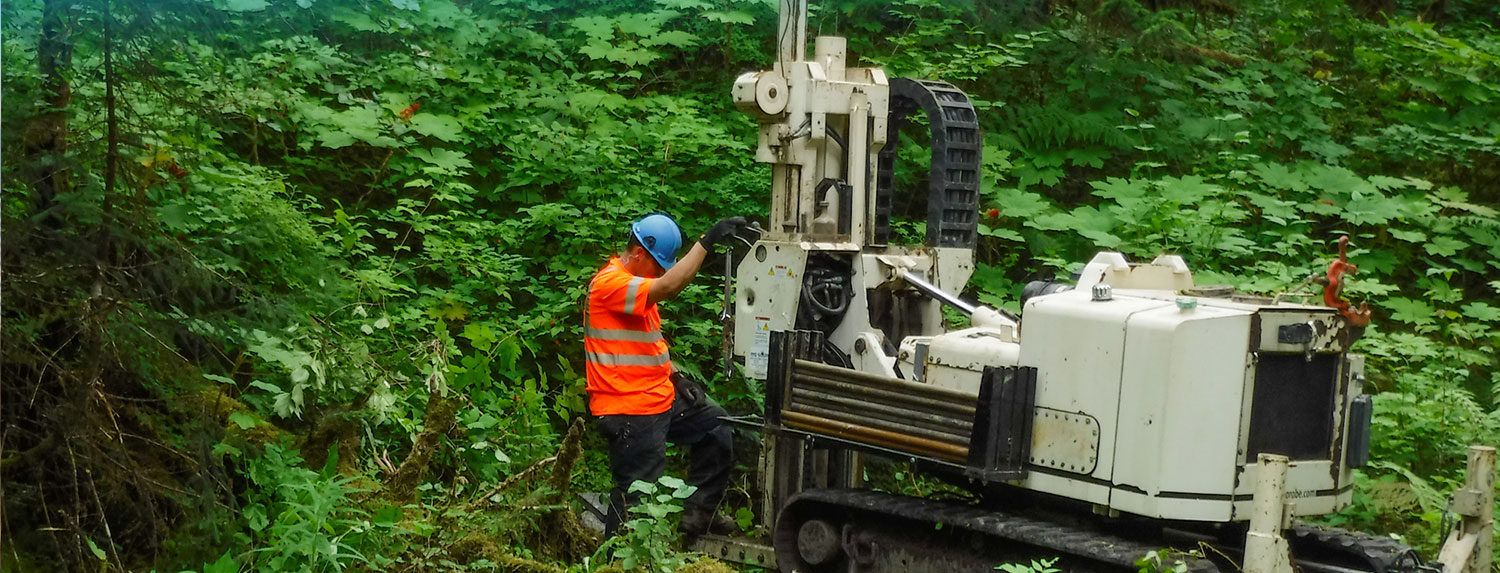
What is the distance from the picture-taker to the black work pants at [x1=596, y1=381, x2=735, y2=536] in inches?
261

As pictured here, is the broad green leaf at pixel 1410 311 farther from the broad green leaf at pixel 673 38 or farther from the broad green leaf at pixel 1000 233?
the broad green leaf at pixel 673 38

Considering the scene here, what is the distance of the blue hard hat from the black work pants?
26.6 inches

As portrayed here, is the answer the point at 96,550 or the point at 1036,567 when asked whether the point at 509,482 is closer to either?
the point at 96,550

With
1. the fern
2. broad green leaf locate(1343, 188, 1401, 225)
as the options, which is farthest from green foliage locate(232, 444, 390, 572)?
broad green leaf locate(1343, 188, 1401, 225)

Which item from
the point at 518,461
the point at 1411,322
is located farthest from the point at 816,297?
the point at 1411,322

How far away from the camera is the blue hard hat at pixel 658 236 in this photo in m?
6.65

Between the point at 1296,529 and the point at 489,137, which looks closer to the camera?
the point at 1296,529

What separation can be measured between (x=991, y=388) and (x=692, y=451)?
6.91 ft

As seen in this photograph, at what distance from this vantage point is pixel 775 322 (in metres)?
6.77

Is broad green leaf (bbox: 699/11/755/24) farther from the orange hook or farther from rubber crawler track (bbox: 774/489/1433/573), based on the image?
the orange hook

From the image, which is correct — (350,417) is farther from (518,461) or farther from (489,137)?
(489,137)

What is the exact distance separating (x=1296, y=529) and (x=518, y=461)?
3.84 metres

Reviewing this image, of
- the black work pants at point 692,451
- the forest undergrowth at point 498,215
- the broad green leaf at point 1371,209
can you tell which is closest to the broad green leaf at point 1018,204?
the forest undergrowth at point 498,215

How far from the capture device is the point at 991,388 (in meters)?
5.35
